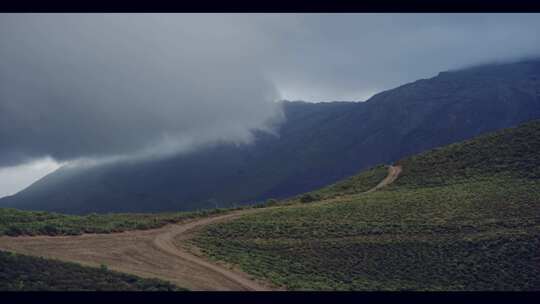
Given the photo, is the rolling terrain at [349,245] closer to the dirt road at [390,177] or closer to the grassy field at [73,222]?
the grassy field at [73,222]

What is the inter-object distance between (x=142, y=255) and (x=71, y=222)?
6.80 metres

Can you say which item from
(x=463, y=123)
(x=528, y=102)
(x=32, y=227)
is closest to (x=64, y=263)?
(x=32, y=227)

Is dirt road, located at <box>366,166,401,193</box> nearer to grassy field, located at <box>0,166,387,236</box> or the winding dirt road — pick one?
grassy field, located at <box>0,166,387,236</box>

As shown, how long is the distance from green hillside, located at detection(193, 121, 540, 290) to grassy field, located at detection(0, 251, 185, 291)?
16.8 ft

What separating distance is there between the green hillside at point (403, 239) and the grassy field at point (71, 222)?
3.37 metres

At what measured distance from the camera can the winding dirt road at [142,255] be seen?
19.5 m

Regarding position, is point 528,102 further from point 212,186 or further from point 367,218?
point 367,218

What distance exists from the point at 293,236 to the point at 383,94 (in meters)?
135

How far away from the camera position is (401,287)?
20984mm

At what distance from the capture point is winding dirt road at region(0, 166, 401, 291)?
63.9ft

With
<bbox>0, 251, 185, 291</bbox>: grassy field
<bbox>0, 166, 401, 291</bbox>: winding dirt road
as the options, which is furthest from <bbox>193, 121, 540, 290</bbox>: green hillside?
<bbox>0, 251, 185, 291</bbox>: grassy field

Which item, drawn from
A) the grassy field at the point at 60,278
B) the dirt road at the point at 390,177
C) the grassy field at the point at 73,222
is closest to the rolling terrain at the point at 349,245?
the grassy field at the point at 73,222

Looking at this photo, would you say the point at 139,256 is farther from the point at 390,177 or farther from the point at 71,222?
the point at 390,177

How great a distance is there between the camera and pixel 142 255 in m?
22.1
